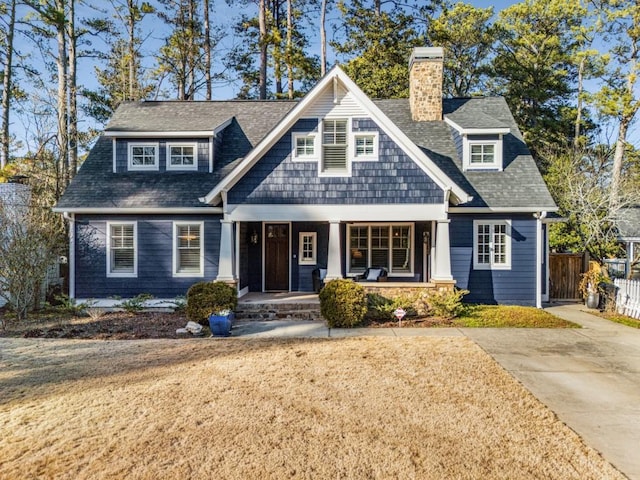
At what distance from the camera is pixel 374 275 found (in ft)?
43.4

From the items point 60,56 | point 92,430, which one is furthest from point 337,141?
point 60,56

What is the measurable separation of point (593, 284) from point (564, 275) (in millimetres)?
1687

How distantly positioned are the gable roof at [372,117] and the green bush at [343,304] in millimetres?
3838

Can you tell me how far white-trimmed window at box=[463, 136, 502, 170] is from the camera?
541 inches

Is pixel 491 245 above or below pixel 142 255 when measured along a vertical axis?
above

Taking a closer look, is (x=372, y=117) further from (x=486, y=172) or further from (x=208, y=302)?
(x=208, y=302)

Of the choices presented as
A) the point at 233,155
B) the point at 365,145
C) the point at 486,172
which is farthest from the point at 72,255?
the point at 486,172

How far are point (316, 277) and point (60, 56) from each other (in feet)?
60.5

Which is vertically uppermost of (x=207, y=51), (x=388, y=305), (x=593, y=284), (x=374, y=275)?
(x=207, y=51)

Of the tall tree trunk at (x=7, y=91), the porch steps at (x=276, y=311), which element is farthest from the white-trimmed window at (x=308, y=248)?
the tall tree trunk at (x=7, y=91)

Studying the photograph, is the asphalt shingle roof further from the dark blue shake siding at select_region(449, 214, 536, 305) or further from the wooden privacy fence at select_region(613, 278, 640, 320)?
the wooden privacy fence at select_region(613, 278, 640, 320)

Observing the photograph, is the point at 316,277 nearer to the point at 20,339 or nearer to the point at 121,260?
the point at 121,260

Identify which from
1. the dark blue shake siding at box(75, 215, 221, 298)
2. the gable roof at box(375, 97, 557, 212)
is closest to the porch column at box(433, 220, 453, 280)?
the gable roof at box(375, 97, 557, 212)

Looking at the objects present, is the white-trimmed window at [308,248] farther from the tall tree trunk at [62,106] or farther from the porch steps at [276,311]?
the tall tree trunk at [62,106]
